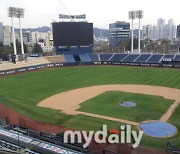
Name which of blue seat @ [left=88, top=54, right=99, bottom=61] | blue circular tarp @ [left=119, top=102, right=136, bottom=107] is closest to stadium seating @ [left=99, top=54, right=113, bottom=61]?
blue seat @ [left=88, top=54, right=99, bottom=61]

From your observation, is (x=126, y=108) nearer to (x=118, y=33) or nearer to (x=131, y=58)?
(x=131, y=58)

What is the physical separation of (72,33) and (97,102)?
45.7 m

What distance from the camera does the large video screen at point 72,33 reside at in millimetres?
70356

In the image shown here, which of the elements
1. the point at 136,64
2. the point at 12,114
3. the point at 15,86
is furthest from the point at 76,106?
the point at 136,64

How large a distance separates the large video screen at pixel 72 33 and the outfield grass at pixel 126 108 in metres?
41.5

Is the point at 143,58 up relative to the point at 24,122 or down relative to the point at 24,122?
up

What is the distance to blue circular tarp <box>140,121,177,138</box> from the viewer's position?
19781 mm

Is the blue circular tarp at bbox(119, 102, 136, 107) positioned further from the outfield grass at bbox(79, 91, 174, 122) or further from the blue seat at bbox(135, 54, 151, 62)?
the blue seat at bbox(135, 54, 151, 62)

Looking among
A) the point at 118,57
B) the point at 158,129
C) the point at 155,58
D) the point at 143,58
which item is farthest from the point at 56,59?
the point at 158,129

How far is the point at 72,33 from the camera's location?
7156cm

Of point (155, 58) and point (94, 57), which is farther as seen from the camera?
point (94, 57)

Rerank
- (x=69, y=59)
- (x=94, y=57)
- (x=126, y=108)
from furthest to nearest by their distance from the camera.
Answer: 1. (x=94, y=57)
2. (x=69, y=59)
3. (x=126, y=108)

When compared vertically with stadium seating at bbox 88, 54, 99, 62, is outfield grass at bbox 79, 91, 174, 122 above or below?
below

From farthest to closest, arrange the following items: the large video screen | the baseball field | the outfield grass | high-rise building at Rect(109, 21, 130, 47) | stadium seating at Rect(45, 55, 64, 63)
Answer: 1. high-rise building at Rect(109, 21, 130, 47)
2. stadium seating at Rect(45, 55, 64, 63)
3. the large video screen
4. the outfield grass
5. the baseball field
